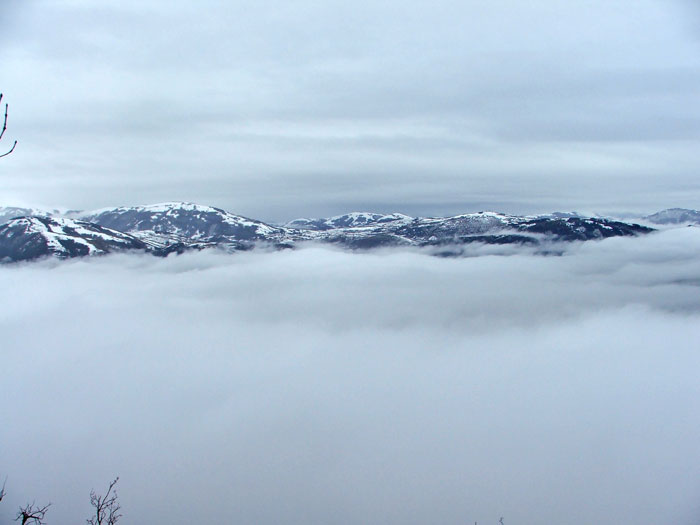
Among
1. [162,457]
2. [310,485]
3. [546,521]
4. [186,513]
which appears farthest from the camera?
[162,457]

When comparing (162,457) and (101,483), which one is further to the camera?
(162,457)

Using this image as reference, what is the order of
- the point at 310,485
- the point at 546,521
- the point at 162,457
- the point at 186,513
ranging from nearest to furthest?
the point at 546,521
the point at 186,513
the point at 310,485
the point at 162,457

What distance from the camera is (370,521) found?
16062cm

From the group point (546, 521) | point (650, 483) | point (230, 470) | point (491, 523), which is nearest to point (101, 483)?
Answer: point (230, 470)

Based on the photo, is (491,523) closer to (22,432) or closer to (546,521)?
(546,521)

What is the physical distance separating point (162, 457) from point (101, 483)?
29.4 meters

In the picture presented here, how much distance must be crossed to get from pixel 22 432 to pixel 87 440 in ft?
98.5

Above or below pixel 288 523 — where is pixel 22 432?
above

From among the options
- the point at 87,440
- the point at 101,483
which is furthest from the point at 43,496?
the point at 87,440

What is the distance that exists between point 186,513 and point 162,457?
120 ft

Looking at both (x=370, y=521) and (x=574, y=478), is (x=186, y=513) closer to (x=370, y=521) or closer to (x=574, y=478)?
(x=370, y=521)

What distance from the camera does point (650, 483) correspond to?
559ft

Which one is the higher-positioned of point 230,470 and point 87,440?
point 87,440

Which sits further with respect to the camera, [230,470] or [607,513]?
[230,470]
